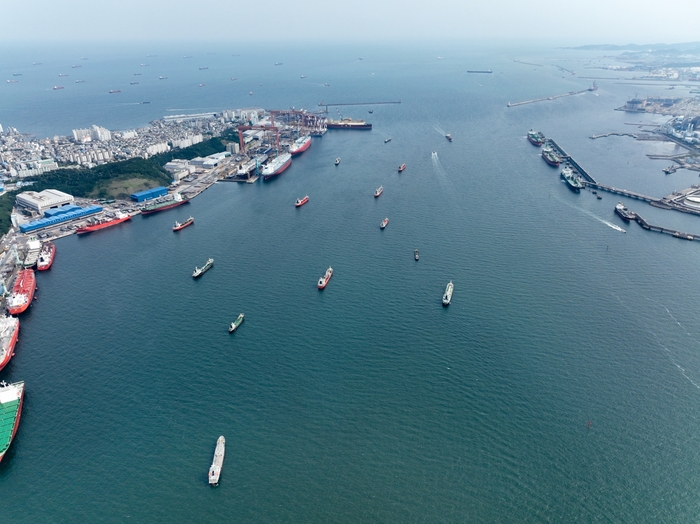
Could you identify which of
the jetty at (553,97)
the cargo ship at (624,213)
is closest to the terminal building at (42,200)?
the cargo ship at (624,213)

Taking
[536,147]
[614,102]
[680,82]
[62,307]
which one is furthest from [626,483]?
[680,82]

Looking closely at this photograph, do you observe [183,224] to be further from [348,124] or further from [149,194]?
[348,124]

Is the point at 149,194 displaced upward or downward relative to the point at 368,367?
downward

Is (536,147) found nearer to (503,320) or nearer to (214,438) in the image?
(503,320)

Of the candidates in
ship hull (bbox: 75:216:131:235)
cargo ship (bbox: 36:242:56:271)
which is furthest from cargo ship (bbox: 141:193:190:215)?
cargo ship (bbox: 36:242:56:271)

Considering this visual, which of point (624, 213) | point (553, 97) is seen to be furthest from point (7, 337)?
point (553, 97)
